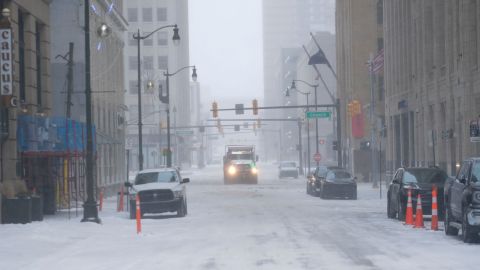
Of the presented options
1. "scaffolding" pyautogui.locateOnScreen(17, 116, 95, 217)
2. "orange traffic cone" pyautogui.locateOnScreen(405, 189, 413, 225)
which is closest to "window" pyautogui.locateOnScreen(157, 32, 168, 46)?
"scaffolding" pyautogui.locateOnScreen(17, 116, 95, 217)

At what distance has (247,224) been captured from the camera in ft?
96.5

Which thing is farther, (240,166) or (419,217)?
(240,166)

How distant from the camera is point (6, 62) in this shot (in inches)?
1113

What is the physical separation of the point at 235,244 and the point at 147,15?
121099 millimetres

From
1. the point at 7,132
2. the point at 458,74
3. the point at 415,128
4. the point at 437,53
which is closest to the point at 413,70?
the point at 415,128

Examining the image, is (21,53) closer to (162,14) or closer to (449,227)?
(449,227)

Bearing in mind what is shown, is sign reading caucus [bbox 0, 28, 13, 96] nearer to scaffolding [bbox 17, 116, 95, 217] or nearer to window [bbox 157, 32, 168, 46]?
scaffolding [bbox 17, 116, 95, 217]

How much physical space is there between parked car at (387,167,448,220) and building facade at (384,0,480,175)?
501 inches

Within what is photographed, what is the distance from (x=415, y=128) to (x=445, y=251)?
140 ft

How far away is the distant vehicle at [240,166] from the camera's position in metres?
80.8

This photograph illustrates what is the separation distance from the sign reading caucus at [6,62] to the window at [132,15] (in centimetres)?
11307

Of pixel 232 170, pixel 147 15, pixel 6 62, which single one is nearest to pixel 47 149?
pixel 6 62

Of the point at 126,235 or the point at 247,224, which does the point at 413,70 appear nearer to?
the point at 247,224

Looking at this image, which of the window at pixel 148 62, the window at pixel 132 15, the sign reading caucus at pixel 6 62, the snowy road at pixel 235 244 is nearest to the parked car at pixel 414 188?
the snowy road at pixel 235 244
